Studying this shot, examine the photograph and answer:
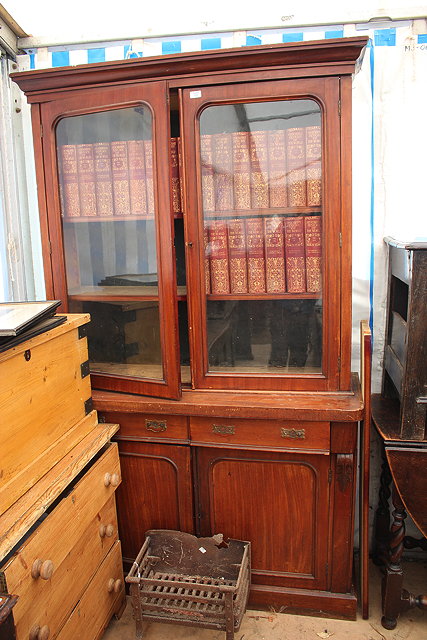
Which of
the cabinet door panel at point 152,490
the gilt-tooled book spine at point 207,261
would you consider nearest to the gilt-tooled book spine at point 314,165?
the gilt-tooled book spine at point 207,261

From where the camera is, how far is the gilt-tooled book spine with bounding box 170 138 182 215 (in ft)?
6.06

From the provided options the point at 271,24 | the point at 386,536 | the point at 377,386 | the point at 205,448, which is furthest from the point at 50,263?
the point at 386,536

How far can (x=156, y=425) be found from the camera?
1971mm

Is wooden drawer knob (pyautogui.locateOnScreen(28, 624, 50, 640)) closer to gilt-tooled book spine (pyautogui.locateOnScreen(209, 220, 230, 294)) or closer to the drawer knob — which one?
the drawer knob

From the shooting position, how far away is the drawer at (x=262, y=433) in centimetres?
185

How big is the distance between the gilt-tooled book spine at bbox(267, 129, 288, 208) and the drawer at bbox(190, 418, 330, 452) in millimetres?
819

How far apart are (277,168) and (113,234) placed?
0.68 meters

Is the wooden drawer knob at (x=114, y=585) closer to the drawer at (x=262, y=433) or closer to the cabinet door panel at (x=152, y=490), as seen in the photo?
the cabinet door panel at (x=152, y=490)

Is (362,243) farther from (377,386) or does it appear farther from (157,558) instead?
(157,558)

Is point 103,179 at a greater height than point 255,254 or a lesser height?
greater

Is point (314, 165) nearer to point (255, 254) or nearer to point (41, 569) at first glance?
point (255, 254)

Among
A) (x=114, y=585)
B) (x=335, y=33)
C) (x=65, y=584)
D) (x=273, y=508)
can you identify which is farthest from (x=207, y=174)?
(x=114, y=585)

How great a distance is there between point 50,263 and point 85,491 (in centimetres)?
89

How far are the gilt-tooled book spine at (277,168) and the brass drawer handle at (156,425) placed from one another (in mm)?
940
